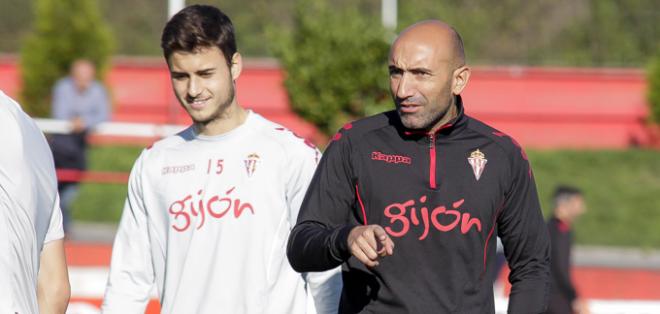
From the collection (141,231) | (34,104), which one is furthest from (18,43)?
(141,231)

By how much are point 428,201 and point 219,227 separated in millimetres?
951

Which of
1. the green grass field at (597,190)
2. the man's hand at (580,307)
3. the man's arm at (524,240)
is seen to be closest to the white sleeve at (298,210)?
the man's arm at (524,240)

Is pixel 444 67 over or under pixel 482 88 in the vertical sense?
over

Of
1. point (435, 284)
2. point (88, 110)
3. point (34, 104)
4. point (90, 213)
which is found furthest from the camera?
point (34, 104)

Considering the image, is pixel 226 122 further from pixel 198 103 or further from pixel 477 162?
pixel 477 162

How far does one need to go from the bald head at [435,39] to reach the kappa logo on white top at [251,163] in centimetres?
90

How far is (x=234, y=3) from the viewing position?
2986 cm

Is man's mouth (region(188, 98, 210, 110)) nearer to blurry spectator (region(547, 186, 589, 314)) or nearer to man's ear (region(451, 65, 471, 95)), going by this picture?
man's ear (region(451, 65, 471, 95))

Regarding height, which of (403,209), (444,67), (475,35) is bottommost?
(475,35)

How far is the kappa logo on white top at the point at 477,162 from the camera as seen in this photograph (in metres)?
4.34

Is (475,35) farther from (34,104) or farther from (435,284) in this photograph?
(435,284)

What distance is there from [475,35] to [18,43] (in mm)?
10320

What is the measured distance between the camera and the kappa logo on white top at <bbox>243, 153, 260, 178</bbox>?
496 cm

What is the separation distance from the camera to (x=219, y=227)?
4.87 metres
